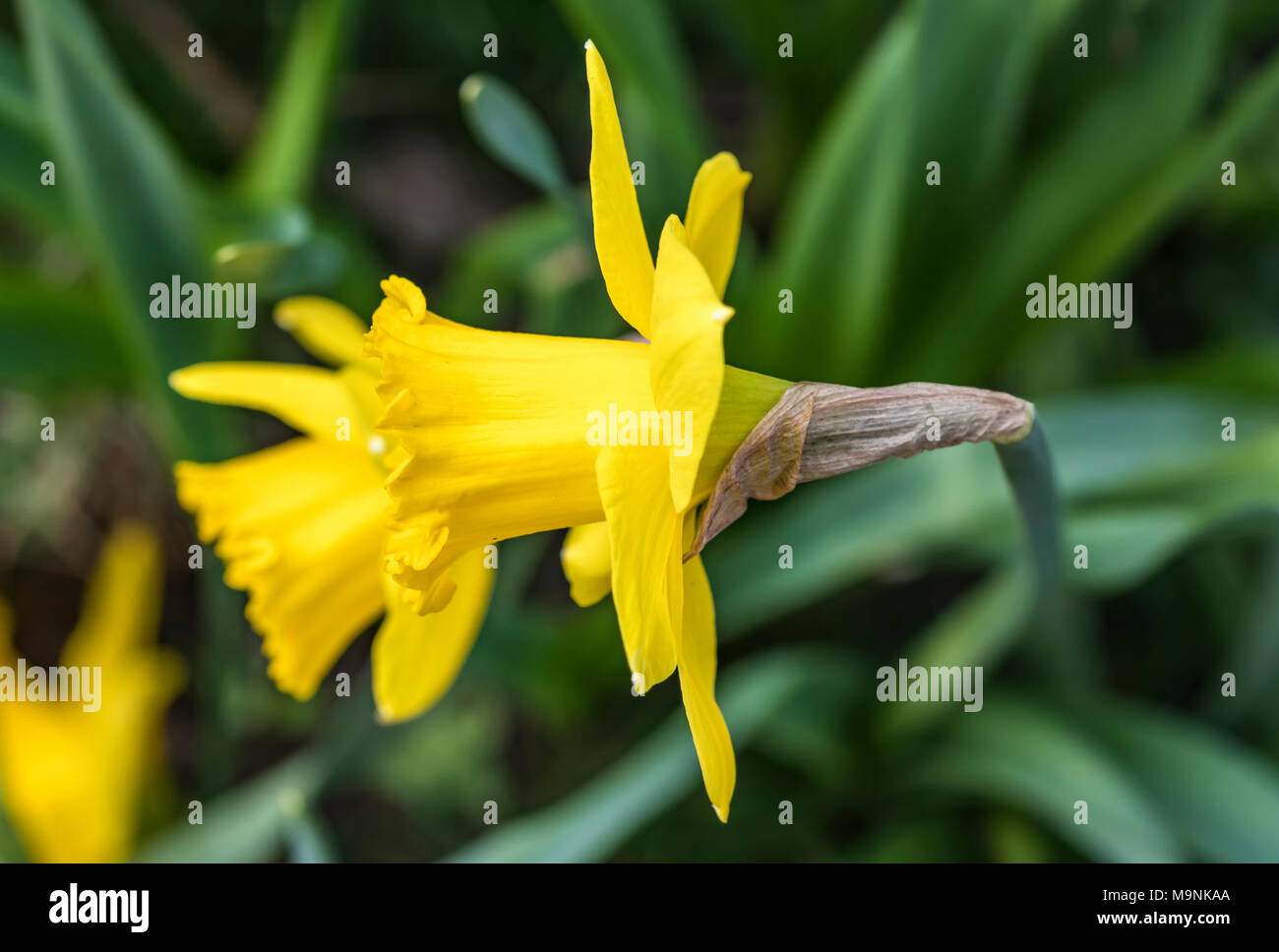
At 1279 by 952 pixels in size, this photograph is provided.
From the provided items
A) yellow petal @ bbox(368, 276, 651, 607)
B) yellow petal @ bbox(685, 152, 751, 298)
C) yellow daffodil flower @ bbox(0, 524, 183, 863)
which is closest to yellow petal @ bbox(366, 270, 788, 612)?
yellow petal @ bbox(368, 276, 651, 607)

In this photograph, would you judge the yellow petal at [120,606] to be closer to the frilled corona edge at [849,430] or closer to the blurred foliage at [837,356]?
the blurred foliage at [837,356]

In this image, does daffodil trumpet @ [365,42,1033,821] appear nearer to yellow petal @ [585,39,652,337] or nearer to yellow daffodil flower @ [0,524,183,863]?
yellow petal @ [585,39,652,337]

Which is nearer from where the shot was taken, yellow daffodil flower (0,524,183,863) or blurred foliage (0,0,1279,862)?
blurred foliage (0,0,1279,862)

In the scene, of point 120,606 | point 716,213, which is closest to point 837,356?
point 716,213

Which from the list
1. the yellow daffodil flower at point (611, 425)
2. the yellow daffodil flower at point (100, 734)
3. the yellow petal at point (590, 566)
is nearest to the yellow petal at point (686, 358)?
the yellow daffodil flower at point (611, 425)

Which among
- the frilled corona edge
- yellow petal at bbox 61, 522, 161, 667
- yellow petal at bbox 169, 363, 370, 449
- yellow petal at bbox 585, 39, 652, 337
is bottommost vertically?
yellow petal at bbox 61, 522, 161, 667

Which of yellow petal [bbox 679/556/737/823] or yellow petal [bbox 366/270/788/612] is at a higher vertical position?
yellow petal [bbox 366/270/788/612]

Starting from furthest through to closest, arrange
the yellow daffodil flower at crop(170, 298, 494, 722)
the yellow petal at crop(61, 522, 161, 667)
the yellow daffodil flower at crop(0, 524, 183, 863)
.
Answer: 1. the yellow petal at crop(61, 522, 161, 667)
2. the yellow daffodil flower at crop(0, 524, 183, 863)
3. the yellow daffodil flower at crop(170, 298, 494, 722)
